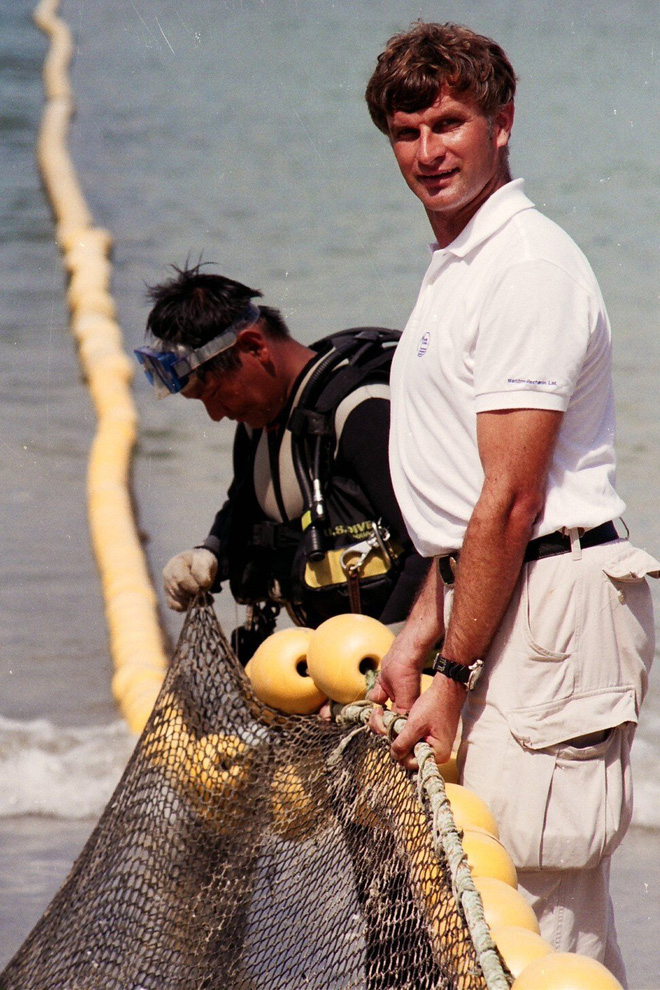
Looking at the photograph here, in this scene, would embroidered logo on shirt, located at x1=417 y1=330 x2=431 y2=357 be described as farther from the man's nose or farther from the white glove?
the white glove

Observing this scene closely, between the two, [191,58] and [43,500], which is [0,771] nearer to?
[43,500]

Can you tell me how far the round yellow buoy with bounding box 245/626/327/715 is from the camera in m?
2.71

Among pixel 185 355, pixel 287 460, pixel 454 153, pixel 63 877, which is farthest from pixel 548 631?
pixel 63 877

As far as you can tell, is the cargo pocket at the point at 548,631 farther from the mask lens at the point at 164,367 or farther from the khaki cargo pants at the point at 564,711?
the mask lens at the point at 164,367

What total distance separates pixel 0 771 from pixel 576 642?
9.56 feet

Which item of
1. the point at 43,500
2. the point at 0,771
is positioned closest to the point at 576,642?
the point at 0,771

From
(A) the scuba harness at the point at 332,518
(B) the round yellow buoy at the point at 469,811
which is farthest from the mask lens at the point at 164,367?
(B) the round yellow buoy at the point at 469,811

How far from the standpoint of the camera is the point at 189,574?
10.6ft

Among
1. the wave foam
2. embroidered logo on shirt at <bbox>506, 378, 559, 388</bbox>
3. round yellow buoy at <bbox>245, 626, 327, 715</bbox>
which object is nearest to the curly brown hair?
embroidered logo on shirt at <bbox>506, 378, 559, 388</bbox>

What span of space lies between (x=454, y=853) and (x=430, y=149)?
112cm

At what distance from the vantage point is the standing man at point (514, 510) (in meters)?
1.94

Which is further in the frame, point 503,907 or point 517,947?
point 503,907

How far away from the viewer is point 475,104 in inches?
82.2

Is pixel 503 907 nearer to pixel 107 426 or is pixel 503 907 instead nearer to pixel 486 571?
pixel 486 571
